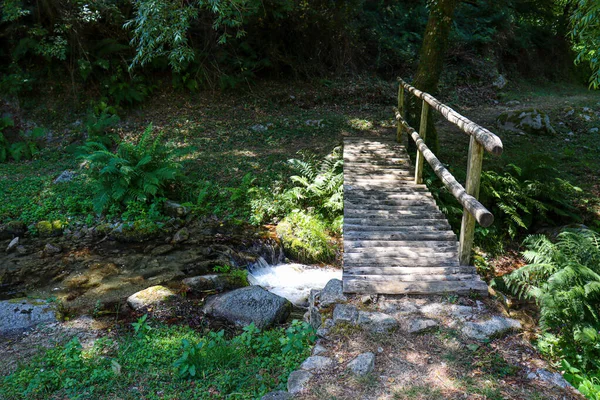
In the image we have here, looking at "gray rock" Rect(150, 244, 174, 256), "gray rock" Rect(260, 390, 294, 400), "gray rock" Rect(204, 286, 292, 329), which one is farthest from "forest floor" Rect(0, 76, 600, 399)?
"gray rock" Rect(204, 286, 292, 329)

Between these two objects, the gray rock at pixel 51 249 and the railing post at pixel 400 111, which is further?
the railing post at pixel 400 111

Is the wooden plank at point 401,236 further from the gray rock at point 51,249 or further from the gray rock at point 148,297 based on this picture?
the gray rock at point 51,249

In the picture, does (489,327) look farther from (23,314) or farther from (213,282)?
(23,314)

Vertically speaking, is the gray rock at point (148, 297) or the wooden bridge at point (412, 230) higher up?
the wooden bridge at point (412, 230)

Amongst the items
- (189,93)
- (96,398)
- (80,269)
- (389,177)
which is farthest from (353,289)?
(189,93)

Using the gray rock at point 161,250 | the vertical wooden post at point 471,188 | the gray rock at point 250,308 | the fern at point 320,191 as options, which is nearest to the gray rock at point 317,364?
the gray rock at point 250,308

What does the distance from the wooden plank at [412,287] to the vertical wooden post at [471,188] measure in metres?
0.37

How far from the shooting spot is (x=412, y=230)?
5.06 m

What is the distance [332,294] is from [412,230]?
1.44 meters

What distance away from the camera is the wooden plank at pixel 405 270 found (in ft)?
14.1

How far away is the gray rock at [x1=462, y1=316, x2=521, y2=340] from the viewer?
11.5ft

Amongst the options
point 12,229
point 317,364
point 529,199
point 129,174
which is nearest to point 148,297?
point 317,364

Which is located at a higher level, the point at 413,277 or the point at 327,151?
the point at 327,151

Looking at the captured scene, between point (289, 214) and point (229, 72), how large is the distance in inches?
259
